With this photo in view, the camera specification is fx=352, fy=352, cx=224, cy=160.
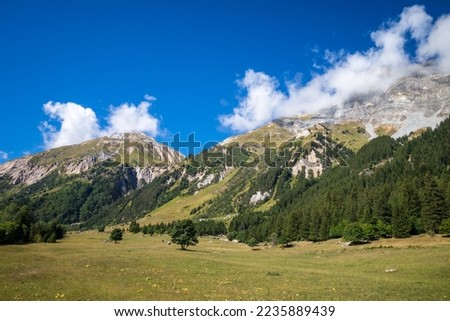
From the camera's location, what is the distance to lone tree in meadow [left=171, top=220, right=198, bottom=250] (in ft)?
308

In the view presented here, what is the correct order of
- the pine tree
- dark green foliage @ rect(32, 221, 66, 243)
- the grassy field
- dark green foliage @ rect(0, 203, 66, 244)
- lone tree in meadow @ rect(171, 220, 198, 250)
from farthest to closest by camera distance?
dark green foliage @ rect(32, 221, 66, 243)
dark green foliage @ rect(0, 203, 66, 244)
lone tree in meadow @ rect(171, 220, 198, 250)
the pine tree
the grassy field

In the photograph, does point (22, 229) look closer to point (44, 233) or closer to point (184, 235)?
point (44, 233)

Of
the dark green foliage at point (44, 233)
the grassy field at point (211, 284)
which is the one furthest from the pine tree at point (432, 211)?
the dark green foliage at point (44, 233)

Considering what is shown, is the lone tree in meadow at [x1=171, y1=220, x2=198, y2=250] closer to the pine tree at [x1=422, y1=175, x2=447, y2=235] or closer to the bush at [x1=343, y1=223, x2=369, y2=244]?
the bush at [x1=343, y1=223, x2=369, y2=244]

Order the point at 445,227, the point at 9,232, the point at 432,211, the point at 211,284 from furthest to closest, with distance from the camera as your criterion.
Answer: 1. the point at 9,232
2. the point at 432,211
3. the point at 445,227
4. the point at 211,284

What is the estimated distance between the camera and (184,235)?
9312cm

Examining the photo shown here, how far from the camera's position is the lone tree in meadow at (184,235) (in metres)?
93.8

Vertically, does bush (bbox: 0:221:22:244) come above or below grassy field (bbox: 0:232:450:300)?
above

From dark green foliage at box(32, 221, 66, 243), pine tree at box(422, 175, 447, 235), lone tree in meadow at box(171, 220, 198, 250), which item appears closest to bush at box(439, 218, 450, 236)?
pine tree at box(422, 175, 447, 235)

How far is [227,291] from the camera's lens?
33.1m

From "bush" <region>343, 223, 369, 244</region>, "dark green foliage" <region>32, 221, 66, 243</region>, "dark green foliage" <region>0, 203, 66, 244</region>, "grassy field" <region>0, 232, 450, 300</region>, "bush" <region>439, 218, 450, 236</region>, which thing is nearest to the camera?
"grassy field" <region>0, 232, 450, 300</region>

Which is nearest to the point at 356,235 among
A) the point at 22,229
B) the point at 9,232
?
the point at 9,232
